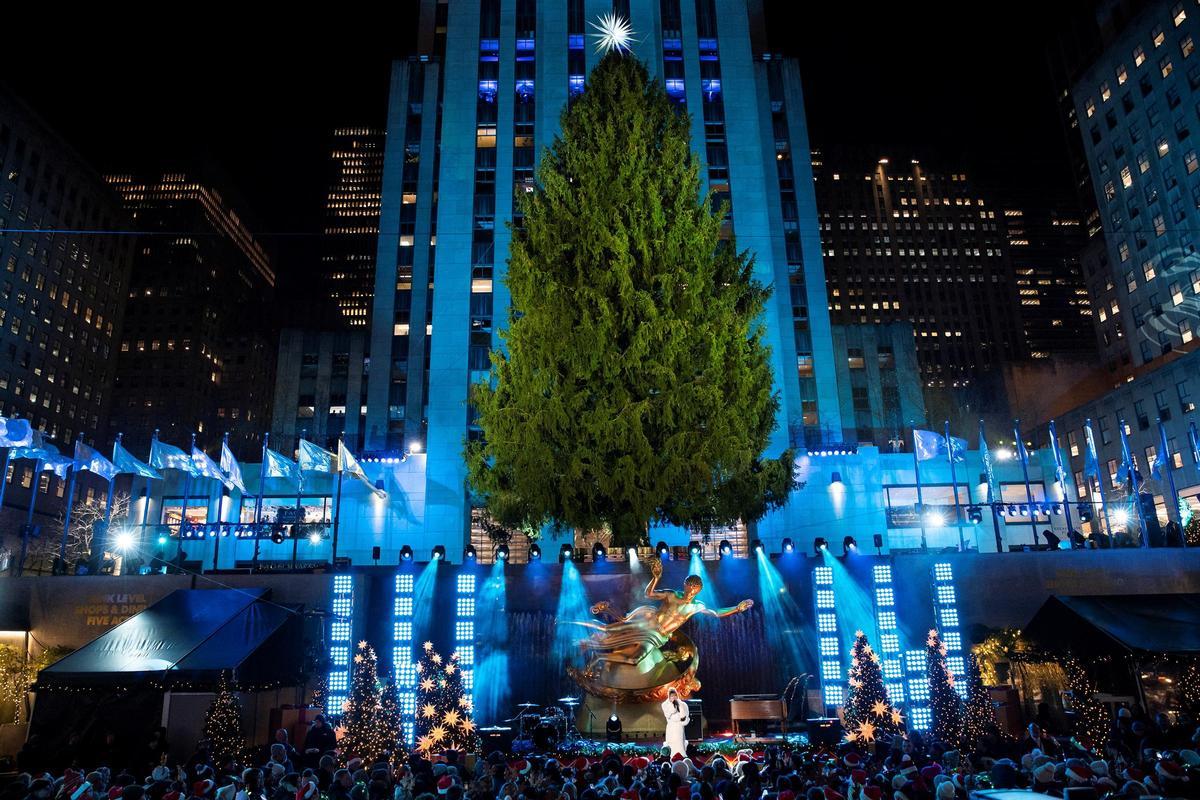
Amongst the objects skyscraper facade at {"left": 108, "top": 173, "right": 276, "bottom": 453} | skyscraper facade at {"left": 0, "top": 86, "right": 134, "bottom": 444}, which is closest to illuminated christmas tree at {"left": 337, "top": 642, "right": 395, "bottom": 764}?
skyscraper facade at {"left": 0, "top": 86, "right": 134, "bottom": 444}

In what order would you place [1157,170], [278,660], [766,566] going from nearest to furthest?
[278,660] < [766,566] < [1157,170]

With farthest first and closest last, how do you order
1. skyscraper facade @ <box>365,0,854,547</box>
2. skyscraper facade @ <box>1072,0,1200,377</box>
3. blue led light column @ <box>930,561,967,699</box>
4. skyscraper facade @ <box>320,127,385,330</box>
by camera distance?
skyscraper facade @ <box>320,127,385,330</box>, skyscraper facade @ <box>1072,0,1200,377</box>, skyscraper facade @ <box>365,0,854,547</box>, blue led light column @ <box>930,561,967,699</box>

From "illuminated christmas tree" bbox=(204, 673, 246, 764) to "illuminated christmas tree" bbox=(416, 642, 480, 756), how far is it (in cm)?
394

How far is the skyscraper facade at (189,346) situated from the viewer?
393 ft

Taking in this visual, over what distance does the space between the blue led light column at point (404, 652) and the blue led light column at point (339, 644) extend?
3.72 ft

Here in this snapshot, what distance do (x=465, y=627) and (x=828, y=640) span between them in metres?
9.42

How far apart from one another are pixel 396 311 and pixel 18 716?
3786cm

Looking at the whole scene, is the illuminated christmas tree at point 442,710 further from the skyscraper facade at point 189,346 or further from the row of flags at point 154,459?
the skyscraper facade at point 189,346

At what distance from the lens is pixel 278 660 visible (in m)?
19.9

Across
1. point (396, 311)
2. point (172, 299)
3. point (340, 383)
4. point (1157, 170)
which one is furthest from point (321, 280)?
point (1157, 170)

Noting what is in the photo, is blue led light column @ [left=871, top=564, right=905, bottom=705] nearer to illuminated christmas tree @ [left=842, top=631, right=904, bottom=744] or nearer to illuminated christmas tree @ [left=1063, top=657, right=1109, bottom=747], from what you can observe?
illuminated christmas tree @ [left=842, top=631, right=904, bottom=744]

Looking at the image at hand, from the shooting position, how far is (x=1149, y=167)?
67.6 metres

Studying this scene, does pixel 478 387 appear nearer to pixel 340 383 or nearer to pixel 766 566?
pixel 766 566

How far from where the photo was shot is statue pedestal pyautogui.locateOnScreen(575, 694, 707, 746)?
19.6 meters
